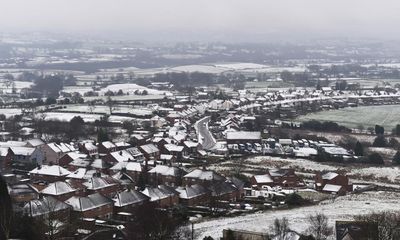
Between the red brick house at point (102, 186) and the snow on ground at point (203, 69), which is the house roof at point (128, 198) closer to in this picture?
the red brick house at point (102, 186)

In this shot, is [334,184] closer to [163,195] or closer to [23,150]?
[163,195]

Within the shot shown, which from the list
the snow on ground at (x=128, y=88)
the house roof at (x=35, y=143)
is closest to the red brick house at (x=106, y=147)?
the house roof at (x=35, y=143)

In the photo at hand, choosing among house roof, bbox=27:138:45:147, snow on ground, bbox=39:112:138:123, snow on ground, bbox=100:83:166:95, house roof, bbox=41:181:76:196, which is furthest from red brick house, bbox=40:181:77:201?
snow on ground, bbox=100:83:166:95

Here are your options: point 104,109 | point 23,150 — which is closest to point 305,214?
point 23,150

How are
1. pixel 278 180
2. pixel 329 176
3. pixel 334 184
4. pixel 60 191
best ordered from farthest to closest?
pixel 278 180 < pixel 329 176 < pixel 334 184 < pixel 60 191

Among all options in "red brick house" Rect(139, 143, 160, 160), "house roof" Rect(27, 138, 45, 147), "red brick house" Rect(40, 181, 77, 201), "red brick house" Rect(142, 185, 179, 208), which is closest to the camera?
"red brick house" Rect(142, 185, 179, 208)

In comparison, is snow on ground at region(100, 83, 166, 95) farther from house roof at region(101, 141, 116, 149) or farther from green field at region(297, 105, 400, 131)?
house roof at region(101, 141, 116, 149)
